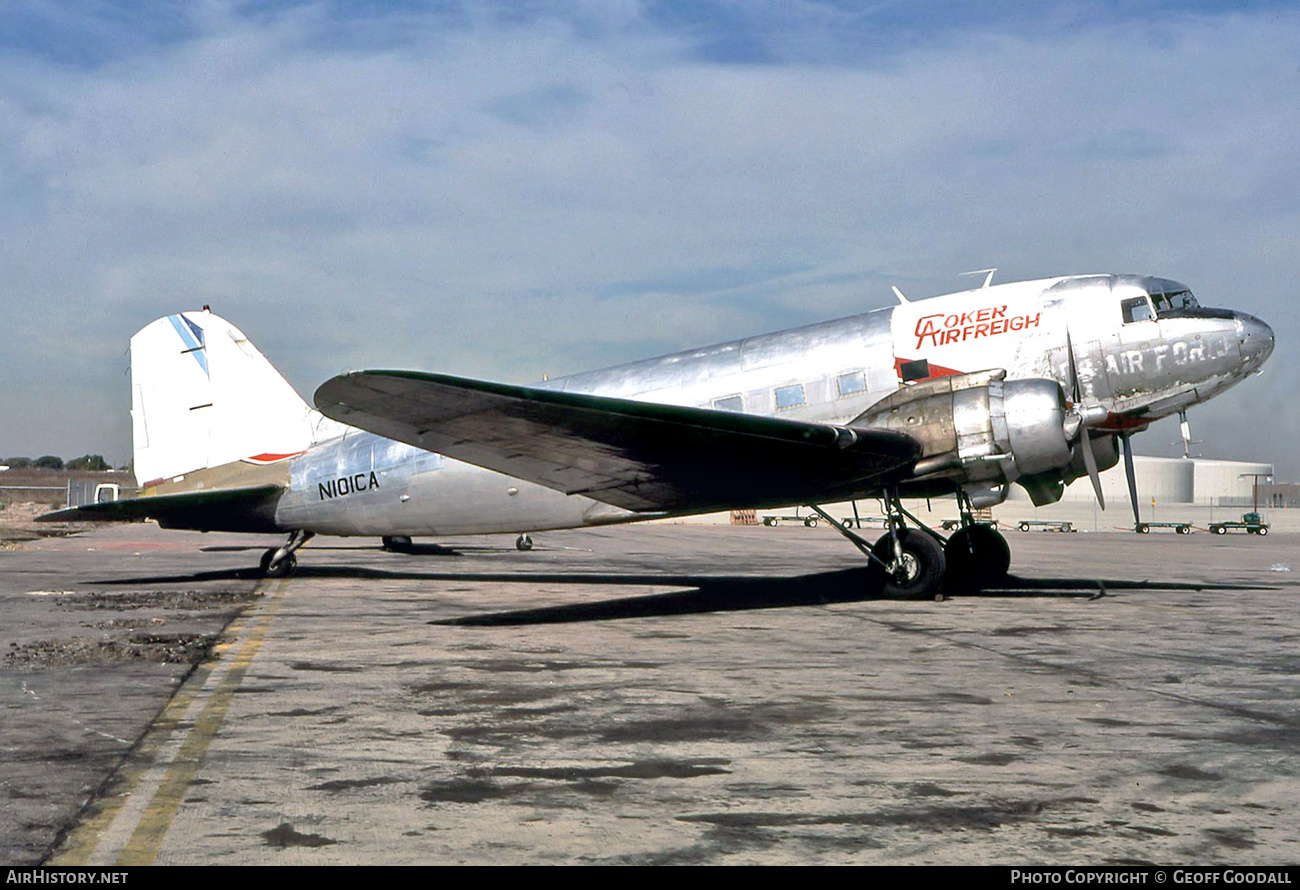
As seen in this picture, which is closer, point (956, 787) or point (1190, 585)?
point (956, 787)

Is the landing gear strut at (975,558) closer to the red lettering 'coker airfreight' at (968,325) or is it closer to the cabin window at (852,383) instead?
the cabin window at (852,383)

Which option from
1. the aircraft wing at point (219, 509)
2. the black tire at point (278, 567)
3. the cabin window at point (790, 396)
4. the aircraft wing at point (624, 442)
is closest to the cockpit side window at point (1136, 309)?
the aircraft wing at point (624, 442)

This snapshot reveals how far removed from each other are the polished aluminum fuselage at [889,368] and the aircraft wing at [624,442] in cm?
140

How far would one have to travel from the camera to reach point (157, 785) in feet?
21.1

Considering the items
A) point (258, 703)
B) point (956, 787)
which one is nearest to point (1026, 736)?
point (956, 787)

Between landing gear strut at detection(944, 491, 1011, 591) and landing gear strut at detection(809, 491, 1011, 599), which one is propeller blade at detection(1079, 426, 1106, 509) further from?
landing gear strut at detection(944, 491, 1011, 591)

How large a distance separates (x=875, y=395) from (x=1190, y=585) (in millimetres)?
7679

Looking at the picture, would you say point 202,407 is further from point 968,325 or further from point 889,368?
point 968,325

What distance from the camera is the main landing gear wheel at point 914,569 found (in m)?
17.2

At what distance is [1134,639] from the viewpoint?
12898 millimetres

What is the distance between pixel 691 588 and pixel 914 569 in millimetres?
4365

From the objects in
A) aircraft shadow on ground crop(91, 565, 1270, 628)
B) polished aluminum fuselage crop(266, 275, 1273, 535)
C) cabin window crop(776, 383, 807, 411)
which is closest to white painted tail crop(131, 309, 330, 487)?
aircraft shadow on ground crop(91, 565, 1270, 628)

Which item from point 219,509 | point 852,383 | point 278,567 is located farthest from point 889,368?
point 278,567
